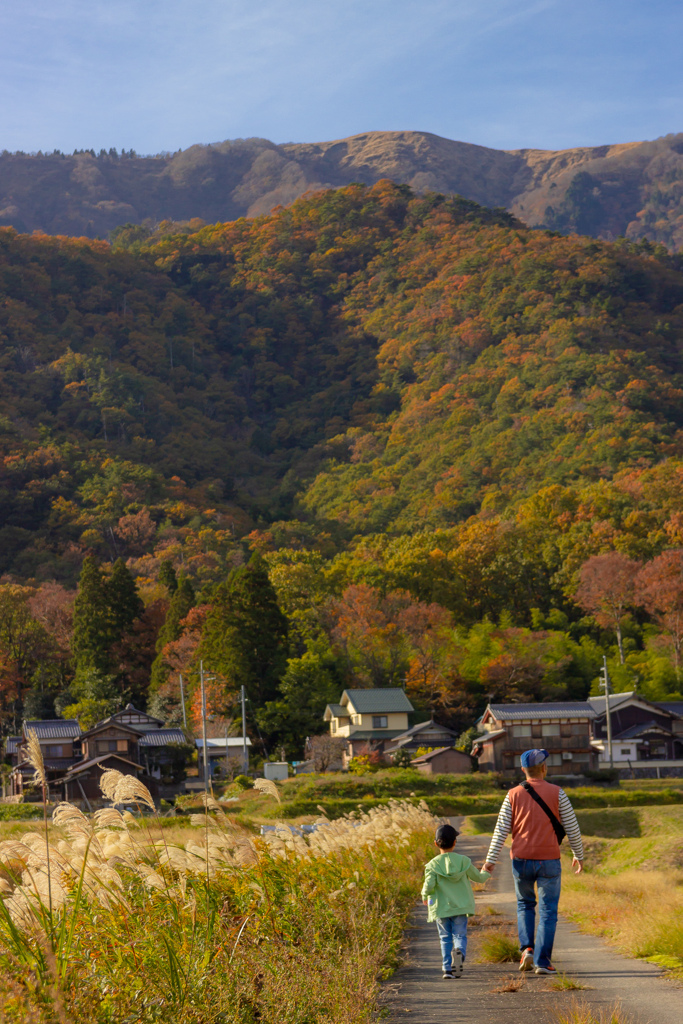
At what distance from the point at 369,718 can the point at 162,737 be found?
10594 mm

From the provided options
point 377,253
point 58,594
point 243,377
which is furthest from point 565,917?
point 377,253

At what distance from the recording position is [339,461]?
12038 centimetres

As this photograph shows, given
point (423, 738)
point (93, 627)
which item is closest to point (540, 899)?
point (423, 738)

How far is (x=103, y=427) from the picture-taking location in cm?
11312

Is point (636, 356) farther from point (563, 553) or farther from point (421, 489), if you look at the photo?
point (563, 553)

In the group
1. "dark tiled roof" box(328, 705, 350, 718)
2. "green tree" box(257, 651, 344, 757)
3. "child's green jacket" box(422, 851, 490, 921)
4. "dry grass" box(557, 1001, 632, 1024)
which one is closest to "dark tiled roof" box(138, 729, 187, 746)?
"green tree" box(257, 651, 344, 757)

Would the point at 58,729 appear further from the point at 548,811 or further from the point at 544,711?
the point at 548,811

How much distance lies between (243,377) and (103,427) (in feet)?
153

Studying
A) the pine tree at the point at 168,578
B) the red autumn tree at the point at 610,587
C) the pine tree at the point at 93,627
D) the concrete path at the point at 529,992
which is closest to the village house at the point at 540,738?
the red autumn tree at the point at 610,587

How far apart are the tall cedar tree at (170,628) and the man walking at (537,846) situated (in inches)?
1968

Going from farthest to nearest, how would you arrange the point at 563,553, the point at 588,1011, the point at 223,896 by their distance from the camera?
the point at 563,553 < the point at 223,896 < the point at 588,1011

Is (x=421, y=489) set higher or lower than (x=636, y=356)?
lower

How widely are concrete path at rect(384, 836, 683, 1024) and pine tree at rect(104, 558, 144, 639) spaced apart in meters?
51.7

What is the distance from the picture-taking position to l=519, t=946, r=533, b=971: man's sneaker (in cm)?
777
